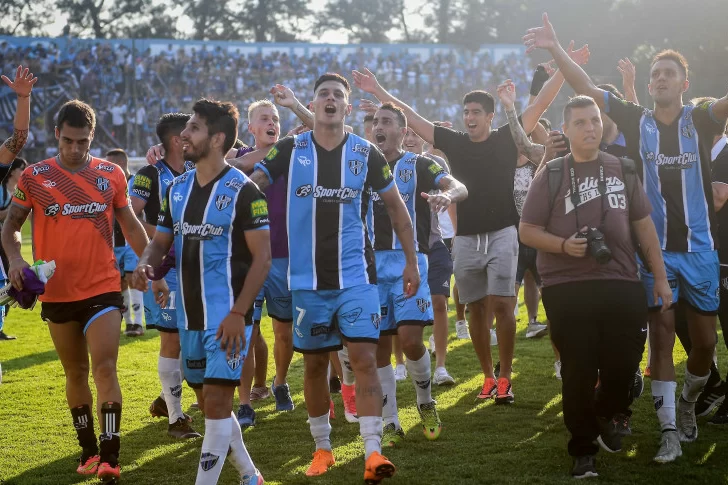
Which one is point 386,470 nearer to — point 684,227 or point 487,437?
point 487,437

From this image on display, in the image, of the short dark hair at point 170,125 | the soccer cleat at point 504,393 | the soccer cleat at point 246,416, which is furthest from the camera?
the soccer cleat at point 504,393

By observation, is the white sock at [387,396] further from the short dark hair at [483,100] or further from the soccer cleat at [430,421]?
the short dark hair at [483,100]

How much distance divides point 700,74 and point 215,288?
3698 cm

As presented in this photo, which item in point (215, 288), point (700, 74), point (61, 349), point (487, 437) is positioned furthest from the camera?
point (700, 74)

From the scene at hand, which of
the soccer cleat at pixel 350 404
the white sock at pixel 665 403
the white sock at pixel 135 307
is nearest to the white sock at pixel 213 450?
the soccer cleat at pixel 350 404

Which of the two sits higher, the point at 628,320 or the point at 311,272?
the point at 311,272

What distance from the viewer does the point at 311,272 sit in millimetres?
5457

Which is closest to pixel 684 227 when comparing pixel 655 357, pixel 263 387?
pixel 655 357

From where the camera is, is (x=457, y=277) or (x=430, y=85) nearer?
(x=457, y=277)

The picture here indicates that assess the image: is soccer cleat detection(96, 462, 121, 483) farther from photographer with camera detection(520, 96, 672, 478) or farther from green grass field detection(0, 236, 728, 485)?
photographer with camera detection(520, 96, 672, 478)

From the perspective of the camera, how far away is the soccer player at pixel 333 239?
541cm

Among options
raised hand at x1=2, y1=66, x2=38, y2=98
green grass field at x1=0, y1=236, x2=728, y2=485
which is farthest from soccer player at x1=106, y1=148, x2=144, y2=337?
raised hand at x1=2, y1=66, x2=38, y2=98

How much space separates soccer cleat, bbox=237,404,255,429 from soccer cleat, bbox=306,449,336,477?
4.65ft

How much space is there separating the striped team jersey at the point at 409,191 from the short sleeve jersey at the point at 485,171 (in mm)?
854
